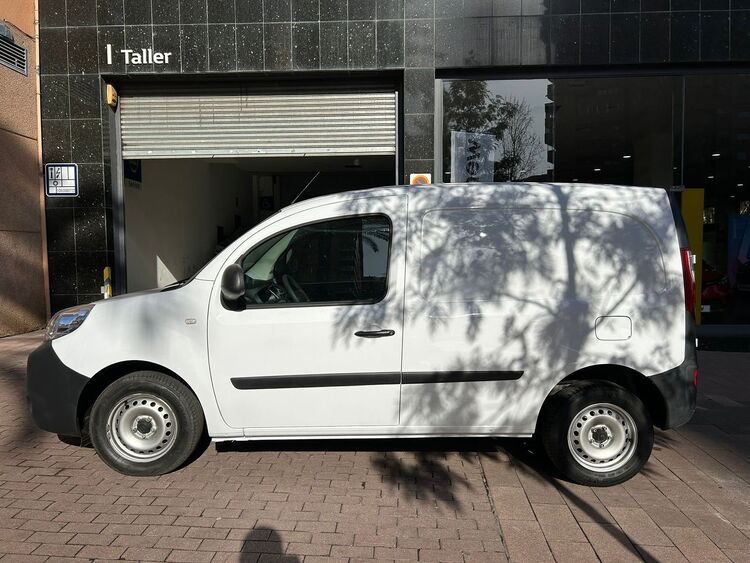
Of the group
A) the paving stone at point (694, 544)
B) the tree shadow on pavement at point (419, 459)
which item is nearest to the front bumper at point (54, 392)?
the tree shadow on pavement at point (419, 459)

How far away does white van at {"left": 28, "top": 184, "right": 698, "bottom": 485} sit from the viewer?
4125 millimetres

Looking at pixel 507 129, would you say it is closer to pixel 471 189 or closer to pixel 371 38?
pixel 371 38

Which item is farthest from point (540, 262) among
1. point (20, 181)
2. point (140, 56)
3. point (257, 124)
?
point (20, 181)

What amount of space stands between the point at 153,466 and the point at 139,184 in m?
8.43

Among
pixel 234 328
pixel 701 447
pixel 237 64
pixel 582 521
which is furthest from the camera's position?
pixel 237 64

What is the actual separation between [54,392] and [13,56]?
7.23 meters

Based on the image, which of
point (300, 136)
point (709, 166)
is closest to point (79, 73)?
point (300, 136)

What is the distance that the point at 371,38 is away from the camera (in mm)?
9367

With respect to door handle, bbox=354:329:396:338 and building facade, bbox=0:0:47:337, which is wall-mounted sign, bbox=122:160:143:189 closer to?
building facade, bbox=0:0:47:337

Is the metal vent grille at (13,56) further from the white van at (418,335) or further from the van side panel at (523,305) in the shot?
the van side panel at (523,305)

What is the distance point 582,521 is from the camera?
3.71 meters

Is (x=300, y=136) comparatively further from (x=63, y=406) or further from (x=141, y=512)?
(x=141, y=512)

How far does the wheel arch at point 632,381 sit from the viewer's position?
4227mm

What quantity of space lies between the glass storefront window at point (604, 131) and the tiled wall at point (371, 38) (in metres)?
0.40
